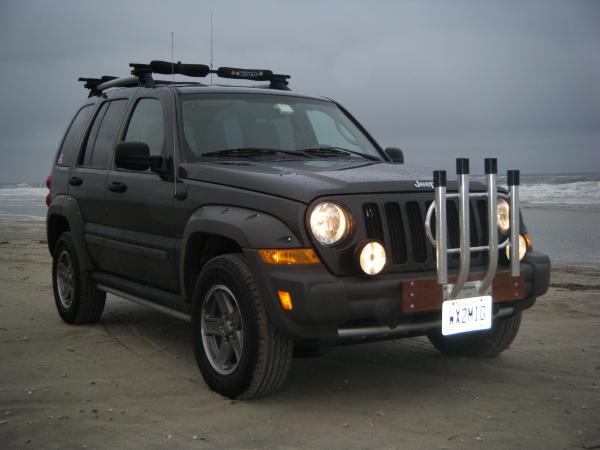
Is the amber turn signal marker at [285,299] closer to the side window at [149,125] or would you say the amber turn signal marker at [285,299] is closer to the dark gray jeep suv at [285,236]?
the dark gray jeep suv at [285,236]

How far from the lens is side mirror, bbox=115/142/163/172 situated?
189 inches

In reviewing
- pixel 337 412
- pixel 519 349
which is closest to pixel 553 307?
pixel 519 349

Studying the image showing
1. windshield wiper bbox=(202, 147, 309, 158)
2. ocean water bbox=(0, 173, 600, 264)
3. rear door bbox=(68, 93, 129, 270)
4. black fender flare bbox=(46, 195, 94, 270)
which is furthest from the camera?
ocean water bbox=(0, 173, 600, 264)

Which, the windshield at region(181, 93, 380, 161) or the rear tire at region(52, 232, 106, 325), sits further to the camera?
the rear tire at region(52, 232, 106, 325)

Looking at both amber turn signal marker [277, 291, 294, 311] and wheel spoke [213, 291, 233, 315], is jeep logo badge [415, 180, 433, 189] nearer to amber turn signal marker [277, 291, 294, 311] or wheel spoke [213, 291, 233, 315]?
amber turn signal marker [277, 291, 294, 311]

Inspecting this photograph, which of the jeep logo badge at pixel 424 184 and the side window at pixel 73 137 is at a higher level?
the side window at pixel 73 137

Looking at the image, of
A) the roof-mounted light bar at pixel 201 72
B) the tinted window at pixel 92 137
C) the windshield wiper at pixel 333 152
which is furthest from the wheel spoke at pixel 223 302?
the tinted window at pixel 92 137

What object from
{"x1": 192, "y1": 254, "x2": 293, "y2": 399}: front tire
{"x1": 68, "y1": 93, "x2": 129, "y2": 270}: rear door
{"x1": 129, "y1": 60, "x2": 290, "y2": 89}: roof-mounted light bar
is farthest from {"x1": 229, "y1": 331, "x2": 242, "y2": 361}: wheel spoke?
{"x1": 129, "y1": 60, "x2": 290, "y2": 89}: roof-mounted light bar

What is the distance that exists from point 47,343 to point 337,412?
2.70m

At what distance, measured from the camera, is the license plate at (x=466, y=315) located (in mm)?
4005

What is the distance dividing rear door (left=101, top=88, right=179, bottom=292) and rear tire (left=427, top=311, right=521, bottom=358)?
1.80 m

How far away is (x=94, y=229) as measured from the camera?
5.88 m

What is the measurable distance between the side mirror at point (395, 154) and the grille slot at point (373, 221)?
1885 mm

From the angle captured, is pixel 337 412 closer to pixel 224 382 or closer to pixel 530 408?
pixel 224 382
